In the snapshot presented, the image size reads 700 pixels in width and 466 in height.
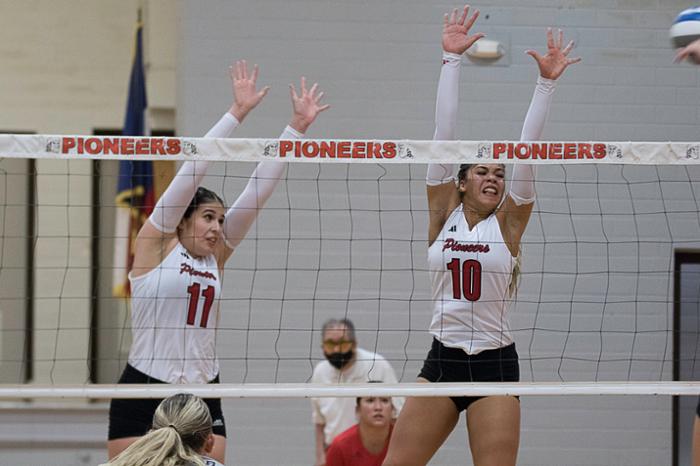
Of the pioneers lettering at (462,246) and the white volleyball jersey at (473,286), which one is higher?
the pioneers lettering at (462,246)

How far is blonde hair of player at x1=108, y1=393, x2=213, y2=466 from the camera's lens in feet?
12.7

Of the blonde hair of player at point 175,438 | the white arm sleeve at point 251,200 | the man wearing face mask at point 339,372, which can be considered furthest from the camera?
the man wearing face mask at point 339,372

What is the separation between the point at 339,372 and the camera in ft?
25.7

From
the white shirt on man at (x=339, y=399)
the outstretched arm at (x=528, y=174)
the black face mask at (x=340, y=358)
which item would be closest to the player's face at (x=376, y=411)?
the white shirt on man at (x=339, y=399)

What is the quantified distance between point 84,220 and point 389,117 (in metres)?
4.43

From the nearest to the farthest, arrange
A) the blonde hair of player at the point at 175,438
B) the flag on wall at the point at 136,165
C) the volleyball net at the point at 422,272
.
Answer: the blonde hair of player at the point at 175,438, the volleyball net at the point at 422,272, the flag on wall at the point at 136,165

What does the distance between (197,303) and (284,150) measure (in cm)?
87

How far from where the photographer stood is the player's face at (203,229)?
5582 mm

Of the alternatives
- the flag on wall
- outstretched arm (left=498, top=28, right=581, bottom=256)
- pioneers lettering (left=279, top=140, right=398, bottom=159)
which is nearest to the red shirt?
outstretched arm (left=498, top=28, right=581, bottom=256)

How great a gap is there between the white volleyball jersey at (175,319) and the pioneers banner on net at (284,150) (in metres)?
0.58

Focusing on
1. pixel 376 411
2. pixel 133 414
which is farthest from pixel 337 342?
pixel 133 414

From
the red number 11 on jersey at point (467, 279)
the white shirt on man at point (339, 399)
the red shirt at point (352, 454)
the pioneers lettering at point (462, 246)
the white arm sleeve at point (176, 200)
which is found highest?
the white arm sleeve at point (176, 200)

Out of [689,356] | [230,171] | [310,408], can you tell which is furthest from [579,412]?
[230,171]

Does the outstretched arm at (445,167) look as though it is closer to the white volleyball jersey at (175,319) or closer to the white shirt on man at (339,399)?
the white volleyball jersey at (175,319)
